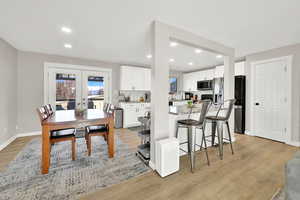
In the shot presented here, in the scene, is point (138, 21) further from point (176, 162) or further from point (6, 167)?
point (6, 167)

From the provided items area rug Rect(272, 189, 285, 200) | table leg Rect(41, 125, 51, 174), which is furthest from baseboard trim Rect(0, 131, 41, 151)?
area rug Rect(272, 189, 285, 200)

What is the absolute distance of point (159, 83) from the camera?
7.13 ft

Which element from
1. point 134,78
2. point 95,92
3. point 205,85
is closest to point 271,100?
point 205,85

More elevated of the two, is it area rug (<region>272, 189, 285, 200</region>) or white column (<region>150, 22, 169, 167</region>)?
white column (<region>150, 22, 169, 167</region>)

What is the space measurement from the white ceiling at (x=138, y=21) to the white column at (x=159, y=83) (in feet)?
0.90

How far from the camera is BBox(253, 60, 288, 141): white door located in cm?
341

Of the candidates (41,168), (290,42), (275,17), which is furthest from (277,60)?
(41,168)

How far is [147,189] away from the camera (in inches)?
68.7

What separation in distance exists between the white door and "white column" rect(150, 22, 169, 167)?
3.24 metres

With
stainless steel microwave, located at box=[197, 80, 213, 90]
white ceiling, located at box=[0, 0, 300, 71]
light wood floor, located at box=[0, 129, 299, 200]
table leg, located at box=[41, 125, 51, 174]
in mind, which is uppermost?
white ceiling, located at box=[0, 0, 300, 71]

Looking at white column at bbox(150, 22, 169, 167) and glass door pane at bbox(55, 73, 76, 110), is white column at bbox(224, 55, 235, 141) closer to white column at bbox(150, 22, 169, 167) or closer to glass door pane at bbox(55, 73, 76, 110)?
white column at bbox(150, 22, 169, 167)

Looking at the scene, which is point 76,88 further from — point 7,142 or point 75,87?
point 7,142

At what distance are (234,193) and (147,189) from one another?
3.54 ft

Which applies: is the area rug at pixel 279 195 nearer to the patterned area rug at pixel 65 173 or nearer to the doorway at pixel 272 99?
the patterned area rug at pixel 65 173
